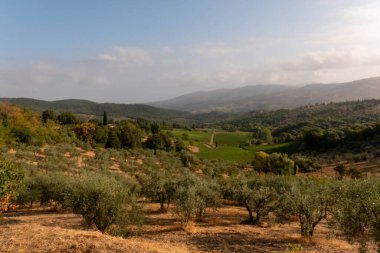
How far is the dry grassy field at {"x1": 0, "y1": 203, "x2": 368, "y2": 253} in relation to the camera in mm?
15297

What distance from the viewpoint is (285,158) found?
240ft

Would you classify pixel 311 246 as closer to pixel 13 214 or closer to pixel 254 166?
pixel 13 214

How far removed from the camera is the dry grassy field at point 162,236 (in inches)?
602

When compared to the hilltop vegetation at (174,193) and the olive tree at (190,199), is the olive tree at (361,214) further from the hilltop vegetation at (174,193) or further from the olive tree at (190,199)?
the olive tree at (190,199)

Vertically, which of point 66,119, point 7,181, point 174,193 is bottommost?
point 174,193

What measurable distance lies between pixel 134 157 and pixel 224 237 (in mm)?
50621

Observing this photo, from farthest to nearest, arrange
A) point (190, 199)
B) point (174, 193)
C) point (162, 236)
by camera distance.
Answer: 1. point (174, 193)
2. point (190, 199)
3. point (162, 236)

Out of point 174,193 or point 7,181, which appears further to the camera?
→ point 174,193

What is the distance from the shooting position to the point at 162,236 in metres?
22.5

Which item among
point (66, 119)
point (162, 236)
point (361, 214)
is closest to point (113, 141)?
point (66, 119)

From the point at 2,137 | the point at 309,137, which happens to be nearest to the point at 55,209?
the point at 2,137

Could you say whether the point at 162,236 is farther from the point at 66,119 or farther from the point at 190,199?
the point at 66,119

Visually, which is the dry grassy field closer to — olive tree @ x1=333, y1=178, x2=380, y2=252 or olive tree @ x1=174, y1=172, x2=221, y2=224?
olive tree @ x1=174, y1=172, x2=221, y2=224

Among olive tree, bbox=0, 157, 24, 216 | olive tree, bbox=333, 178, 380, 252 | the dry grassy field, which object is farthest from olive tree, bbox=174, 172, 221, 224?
olive tree, bbox=0, 157, 24, 216
